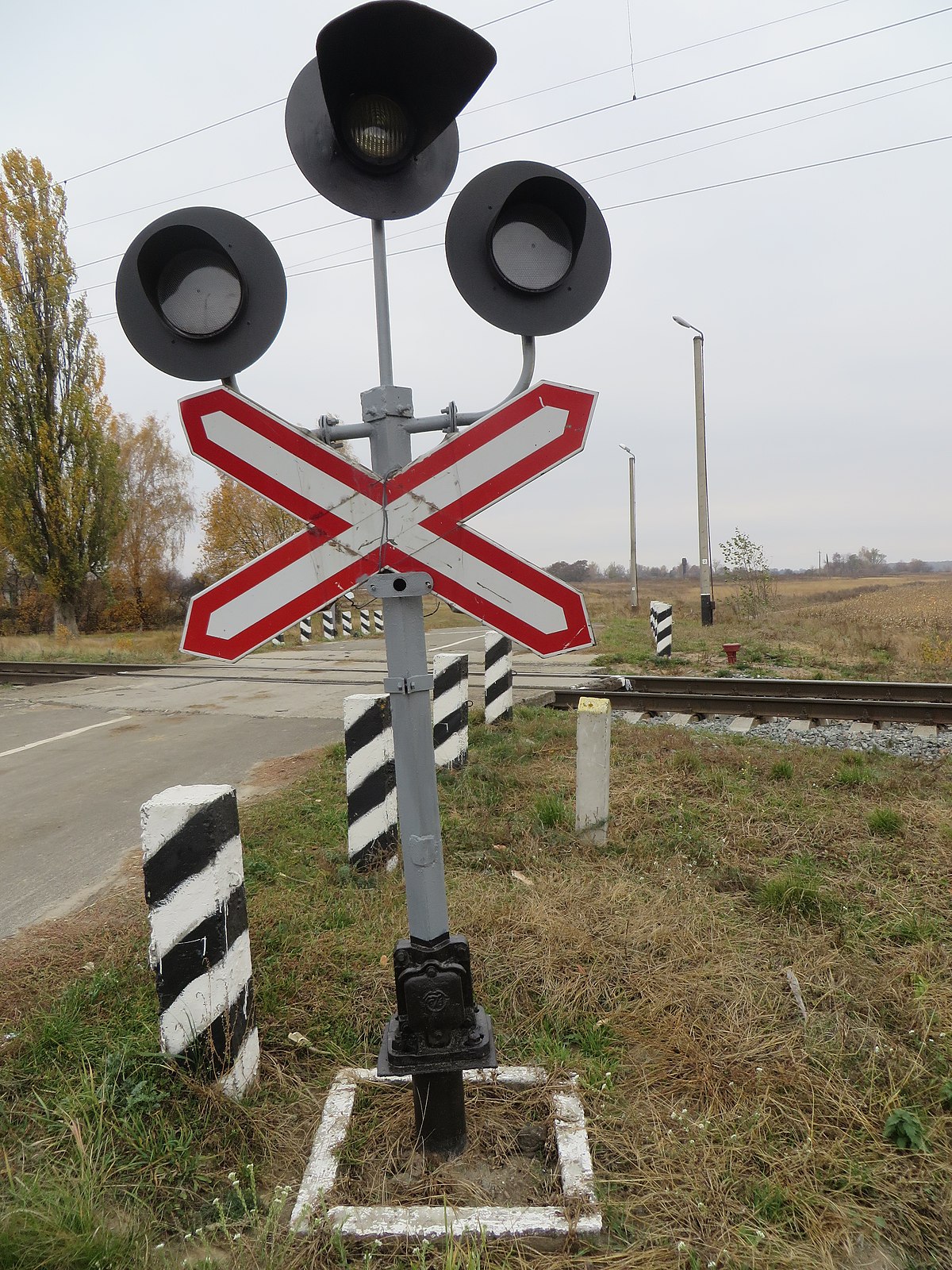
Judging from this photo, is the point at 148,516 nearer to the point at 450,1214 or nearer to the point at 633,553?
the point at 633,553

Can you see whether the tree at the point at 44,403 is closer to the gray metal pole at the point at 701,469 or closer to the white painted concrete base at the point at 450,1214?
the gray metal pole at the point at 701,469

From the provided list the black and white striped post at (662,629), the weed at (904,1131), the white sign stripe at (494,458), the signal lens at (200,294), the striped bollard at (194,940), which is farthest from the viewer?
the black and white striped post at (662,629)

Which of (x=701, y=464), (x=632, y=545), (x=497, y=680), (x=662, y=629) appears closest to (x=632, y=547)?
(x=632, y=545)

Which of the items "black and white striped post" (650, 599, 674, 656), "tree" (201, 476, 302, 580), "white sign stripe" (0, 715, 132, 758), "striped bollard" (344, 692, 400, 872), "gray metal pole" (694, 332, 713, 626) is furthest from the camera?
"tree" (201, 476, 302, 580)

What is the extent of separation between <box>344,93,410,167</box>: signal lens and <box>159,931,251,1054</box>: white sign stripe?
231 centimetres

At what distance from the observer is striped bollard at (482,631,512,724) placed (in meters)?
6.82

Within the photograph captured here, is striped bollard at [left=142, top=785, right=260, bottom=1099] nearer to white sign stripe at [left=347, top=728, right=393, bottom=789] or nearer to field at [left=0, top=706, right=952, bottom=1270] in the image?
field at [left=0, top=706, right=952, bottom=1270]

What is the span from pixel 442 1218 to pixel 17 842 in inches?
168

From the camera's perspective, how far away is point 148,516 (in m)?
35.8

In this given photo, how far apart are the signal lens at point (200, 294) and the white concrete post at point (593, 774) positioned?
9.47 ft

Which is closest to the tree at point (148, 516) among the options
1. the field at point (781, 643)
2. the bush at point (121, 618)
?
the bush at point (121, 618)

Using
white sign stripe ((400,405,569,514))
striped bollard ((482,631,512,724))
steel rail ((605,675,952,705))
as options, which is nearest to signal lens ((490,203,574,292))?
white sign stripe ((400,405,569,514))

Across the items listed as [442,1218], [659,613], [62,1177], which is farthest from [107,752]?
[659,613]

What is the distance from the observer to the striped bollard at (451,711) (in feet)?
17.4
